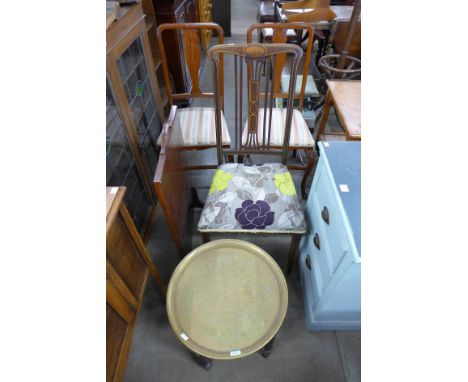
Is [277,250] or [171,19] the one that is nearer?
[277,250]

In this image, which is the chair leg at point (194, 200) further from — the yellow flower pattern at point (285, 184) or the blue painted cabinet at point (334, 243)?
the blue painted cabinet at point (334, 243)

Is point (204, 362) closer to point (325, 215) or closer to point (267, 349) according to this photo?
point (267, 349)

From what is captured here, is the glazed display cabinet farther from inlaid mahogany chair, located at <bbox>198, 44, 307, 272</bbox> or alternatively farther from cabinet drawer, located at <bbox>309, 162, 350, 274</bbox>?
cabinet drawer, located at <bbox>309, 162, 350, 274</bbox>

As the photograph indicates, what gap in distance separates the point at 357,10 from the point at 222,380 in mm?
2256

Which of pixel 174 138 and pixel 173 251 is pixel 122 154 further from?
pixel 173 251

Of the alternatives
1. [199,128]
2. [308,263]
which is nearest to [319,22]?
[199,128]

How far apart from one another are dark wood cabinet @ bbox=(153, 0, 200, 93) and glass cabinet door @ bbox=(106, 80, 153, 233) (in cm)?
135

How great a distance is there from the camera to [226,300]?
0.96 m

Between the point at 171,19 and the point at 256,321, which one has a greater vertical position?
the point at 171,19

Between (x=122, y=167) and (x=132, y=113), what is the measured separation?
0.28m

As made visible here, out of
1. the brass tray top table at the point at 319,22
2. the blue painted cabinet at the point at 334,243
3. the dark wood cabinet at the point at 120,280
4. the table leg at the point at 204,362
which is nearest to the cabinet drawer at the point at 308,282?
the blue painted cabinet at the point at 334,243

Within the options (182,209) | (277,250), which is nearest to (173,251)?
(182,209)
